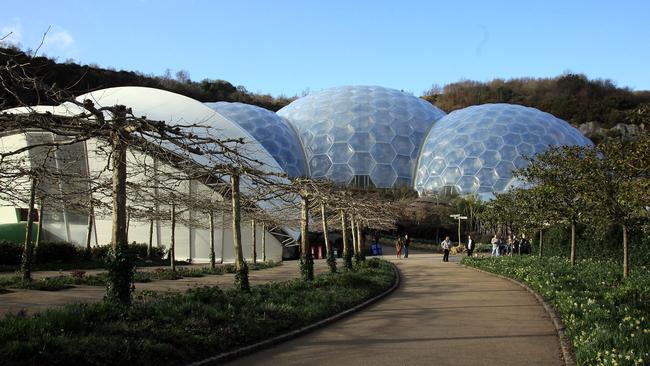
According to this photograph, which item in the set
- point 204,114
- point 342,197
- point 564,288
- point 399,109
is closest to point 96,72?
point 399,109

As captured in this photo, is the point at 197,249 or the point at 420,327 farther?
the point at 197,249

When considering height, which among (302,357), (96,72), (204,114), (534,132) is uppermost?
(96,72)

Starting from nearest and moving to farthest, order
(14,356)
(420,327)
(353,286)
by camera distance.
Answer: (14,356) < (420,327) < (353,286)

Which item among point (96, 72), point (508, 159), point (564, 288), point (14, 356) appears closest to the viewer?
point (14, 356)

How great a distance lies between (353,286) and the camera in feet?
42.6

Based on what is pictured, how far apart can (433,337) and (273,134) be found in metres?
48.8

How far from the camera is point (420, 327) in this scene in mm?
8664

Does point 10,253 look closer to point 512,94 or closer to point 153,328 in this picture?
point 153,328

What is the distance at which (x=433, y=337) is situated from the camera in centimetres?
783

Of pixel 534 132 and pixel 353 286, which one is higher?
pixel 534 132

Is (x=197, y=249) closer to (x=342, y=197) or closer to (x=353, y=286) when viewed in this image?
(x=342, y=197)

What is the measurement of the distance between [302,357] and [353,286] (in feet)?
20.9

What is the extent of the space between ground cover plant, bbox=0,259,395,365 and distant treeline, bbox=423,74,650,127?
278 feet

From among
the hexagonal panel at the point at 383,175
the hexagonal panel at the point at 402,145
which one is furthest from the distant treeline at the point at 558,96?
the hexagonal panel at the point at 383,175
